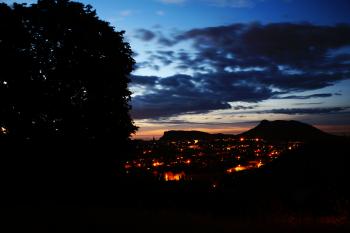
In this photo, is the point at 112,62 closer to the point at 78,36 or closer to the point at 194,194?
the point at 78,36

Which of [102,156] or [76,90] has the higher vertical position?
[76,90]

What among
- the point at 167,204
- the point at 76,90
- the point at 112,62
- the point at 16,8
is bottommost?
the point at 167,204

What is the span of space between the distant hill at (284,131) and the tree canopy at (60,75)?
408 feet

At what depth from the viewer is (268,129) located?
524 feet

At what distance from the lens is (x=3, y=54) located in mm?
18750

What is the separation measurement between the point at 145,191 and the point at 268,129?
14772 centimetres

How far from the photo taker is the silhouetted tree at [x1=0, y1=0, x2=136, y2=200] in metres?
19.0

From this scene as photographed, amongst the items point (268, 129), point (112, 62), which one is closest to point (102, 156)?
point (112, 62)

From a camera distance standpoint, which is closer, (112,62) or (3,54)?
(3,54)

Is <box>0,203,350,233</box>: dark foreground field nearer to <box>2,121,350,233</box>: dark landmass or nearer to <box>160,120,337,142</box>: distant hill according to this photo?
<box>2,121,350,233</box>: dark landmass

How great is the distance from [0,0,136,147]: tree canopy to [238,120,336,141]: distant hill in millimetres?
124320

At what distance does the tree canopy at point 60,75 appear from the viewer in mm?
19031

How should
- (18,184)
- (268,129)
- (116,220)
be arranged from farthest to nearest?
(268,129) < (18,184) < (116,220)

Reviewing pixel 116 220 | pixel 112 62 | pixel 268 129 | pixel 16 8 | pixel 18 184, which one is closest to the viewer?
pixel 116 220
